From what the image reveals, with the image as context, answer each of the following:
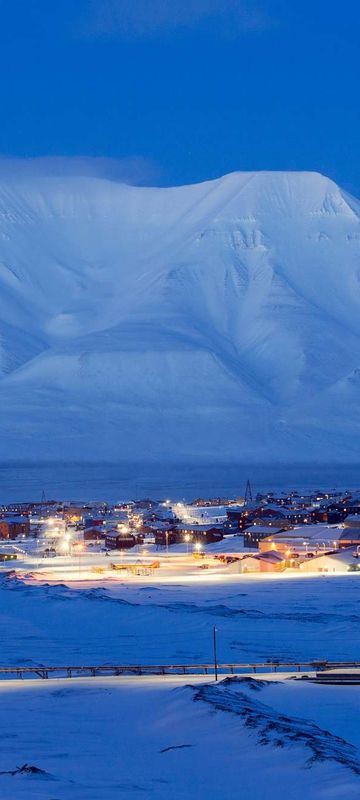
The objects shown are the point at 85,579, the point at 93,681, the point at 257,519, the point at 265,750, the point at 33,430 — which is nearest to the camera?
the point at 265,750

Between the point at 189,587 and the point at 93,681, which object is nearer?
the point at 93,681

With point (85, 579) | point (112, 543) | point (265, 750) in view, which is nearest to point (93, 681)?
point (265, 750)

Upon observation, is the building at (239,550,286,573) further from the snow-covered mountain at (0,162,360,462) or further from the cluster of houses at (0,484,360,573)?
the snow-covered mountain at (0,162,360,462)

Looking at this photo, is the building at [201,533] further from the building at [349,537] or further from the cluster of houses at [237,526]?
the building at [349,537]

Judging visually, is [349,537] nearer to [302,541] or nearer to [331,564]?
[302,541]

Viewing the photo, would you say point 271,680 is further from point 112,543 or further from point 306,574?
point 112,543

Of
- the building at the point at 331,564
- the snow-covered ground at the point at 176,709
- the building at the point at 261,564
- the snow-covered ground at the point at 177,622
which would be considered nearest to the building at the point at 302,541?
the building at the point at 261,564

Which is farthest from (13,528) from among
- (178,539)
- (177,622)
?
(177,622)

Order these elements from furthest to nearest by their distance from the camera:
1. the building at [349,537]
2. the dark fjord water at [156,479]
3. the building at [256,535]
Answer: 1. the dark fjord water at [156,479]
2. the building at [256,535]
3. the building at [349,537]
